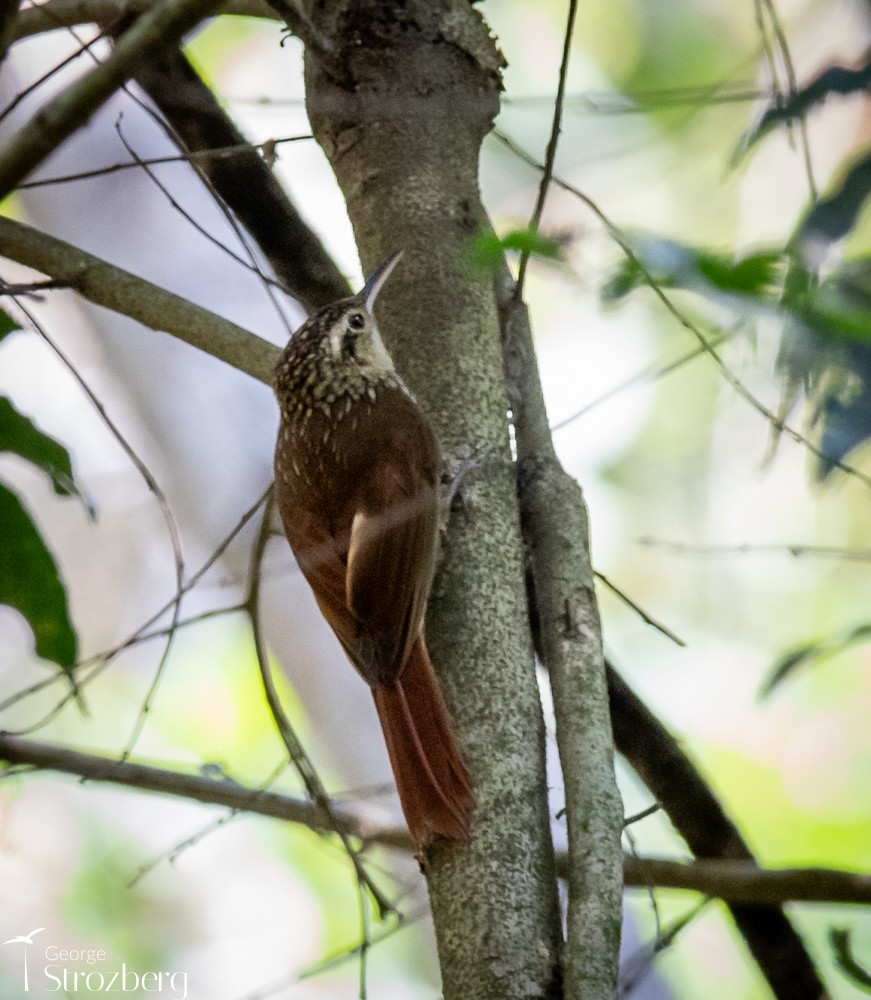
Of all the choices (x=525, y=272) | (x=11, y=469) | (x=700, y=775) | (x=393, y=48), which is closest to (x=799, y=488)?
(x=700, y=775)

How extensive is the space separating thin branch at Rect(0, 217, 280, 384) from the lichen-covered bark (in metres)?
0.28

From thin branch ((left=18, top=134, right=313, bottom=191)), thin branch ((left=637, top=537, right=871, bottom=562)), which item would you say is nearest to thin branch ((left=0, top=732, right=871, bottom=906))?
thin branch ((left=637, top=537, right=871, bottom=562))

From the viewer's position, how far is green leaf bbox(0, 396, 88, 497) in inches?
89.9

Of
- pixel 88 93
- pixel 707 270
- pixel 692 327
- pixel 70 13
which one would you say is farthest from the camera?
pixel 70 13

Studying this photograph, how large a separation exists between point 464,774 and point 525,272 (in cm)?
104

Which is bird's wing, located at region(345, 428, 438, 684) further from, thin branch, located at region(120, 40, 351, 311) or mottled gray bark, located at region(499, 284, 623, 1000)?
thin branch, located at region(120, 40, 351, 311)

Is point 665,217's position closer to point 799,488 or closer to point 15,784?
point 799,488

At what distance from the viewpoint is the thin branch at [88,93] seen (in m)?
1.28

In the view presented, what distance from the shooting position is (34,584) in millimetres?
2221

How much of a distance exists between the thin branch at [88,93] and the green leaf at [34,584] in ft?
3.48

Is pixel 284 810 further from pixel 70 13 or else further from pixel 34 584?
pixel 70 13

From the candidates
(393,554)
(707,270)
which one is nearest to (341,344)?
(393,554)

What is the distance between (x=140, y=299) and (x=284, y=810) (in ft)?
3.52

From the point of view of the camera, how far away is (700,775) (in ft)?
8.13
